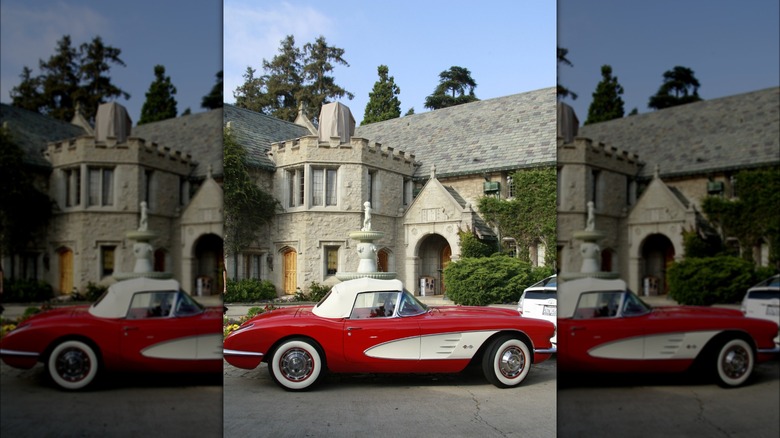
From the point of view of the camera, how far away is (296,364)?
19.2 feet

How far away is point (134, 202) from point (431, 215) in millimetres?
5245

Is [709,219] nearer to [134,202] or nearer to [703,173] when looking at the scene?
[703,173]

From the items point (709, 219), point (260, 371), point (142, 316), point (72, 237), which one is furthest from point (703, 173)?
point (260, 371)

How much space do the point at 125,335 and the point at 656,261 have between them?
7.98 feet

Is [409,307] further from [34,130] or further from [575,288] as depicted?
[34,130]

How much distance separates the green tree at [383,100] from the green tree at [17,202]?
15.4 ft

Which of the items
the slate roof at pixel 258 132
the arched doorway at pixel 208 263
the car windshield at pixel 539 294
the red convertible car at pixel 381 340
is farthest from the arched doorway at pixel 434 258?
the arched doorway at pixel 208 263

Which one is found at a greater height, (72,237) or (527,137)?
(527,137)

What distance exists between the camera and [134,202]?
2646 millimetres

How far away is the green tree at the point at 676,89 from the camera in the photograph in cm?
230

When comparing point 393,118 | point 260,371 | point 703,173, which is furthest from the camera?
point 393,118

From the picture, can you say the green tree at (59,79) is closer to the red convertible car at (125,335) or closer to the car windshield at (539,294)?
the red convertible car at (125,335)

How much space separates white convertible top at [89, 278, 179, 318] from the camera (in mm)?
2537

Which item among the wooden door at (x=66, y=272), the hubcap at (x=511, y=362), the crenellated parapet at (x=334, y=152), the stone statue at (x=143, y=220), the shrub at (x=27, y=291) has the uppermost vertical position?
the crenellated parapet at (x=334, y=152)
